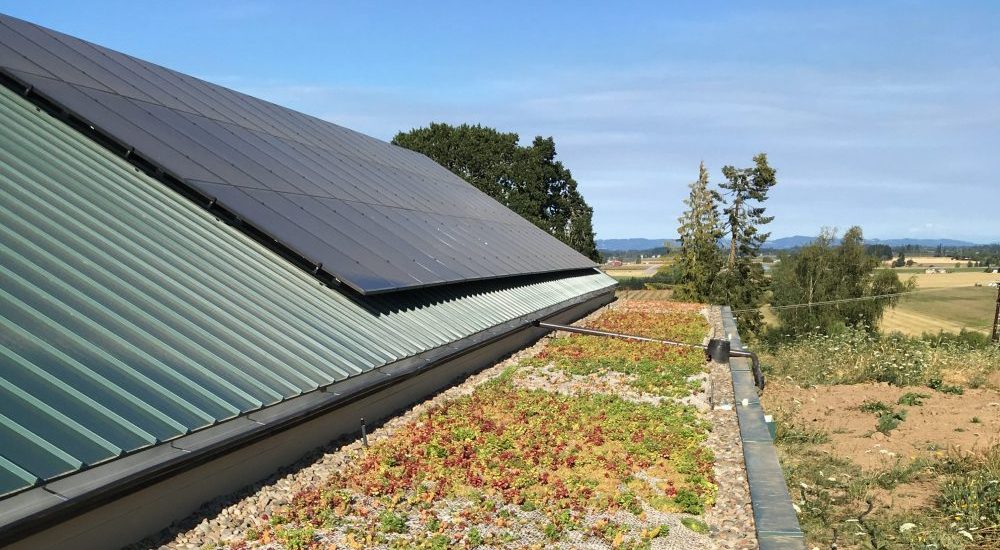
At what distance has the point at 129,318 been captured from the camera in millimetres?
7227

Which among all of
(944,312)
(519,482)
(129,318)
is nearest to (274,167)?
(129,318)

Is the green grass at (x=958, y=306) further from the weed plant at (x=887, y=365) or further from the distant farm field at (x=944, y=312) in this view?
the weed plant at (x=887, y=365)

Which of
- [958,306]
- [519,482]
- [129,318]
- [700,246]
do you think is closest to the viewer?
[129,318]

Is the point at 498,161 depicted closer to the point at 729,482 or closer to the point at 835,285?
the point at 835,285

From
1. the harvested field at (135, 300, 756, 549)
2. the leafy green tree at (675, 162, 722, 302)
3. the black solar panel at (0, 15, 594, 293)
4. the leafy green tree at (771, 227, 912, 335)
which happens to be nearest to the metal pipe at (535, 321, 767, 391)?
the harvested field at (135, 300, 756, 549)

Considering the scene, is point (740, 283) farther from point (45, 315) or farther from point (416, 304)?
point (45, 315)

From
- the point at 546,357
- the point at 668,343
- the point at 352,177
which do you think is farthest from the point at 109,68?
the point at 668,343

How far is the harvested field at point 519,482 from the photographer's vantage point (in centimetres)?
654

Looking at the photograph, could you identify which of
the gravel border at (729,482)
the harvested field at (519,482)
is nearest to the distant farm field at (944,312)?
the gravel border at (729,482)

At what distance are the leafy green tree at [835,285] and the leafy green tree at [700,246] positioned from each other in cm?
847

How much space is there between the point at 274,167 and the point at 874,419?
14.6 m

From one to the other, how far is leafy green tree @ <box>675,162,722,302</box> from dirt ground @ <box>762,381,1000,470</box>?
25.4 m

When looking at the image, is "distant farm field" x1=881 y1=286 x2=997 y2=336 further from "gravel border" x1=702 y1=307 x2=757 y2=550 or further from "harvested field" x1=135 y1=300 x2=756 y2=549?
"harvested field" x1=135 y1=300 x2=756 y2=549

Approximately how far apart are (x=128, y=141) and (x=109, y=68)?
4.49m
